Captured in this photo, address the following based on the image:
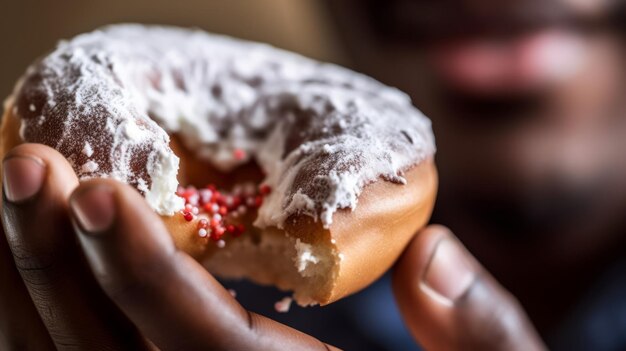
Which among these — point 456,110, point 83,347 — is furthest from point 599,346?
point 83,347

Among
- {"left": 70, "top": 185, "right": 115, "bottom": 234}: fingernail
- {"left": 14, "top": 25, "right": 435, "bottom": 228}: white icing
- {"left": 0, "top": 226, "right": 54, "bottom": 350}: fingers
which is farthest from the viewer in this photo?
{"left": 0, "top": 226, "right": 54, "bottom": 350}: fingers

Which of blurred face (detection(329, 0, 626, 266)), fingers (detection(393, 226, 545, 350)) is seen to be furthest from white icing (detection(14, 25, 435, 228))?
blurred face (detection(329, 0, 626, 266))

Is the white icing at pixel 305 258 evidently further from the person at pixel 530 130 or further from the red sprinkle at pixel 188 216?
the person at pixel 530 130

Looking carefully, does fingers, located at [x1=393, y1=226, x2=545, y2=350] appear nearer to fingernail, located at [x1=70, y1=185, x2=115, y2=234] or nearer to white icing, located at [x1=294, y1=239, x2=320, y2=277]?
white icing, located at [x1=294, y1=239, x2=320, y2=277]

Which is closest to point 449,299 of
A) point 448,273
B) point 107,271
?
point 448,273

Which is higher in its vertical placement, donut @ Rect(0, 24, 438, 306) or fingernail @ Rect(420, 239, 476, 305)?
donut @ Rect(0, 24, 438, 306)

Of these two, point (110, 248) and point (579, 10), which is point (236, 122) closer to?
point (110, 248)

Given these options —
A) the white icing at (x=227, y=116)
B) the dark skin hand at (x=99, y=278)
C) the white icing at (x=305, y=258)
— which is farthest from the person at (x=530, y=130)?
the white icing at (x=305, y=258)

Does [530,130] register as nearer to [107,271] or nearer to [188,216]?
[188,216]
